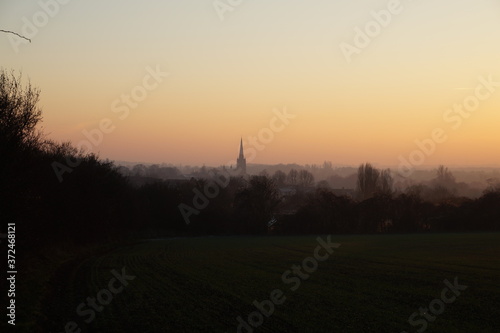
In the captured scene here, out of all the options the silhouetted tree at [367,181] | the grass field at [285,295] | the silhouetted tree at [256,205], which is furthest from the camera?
the silhouetted tree at [367,181]

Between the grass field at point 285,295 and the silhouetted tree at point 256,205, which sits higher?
the silhouetted tree at point 256,205

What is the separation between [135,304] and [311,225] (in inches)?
3228

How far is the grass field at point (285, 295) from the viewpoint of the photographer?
59.6 ft

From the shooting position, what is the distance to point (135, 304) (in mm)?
22469

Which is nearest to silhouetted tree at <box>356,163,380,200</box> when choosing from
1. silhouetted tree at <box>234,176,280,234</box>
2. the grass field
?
silhouetted tree at <box>234,176,280,234</box>

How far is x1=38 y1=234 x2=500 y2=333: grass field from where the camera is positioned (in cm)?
1817

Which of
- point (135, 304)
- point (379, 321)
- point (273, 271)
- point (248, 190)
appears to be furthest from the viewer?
point (248, 190)

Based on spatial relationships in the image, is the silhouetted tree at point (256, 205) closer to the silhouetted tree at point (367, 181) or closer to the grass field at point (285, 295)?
the silhouetted tree at point (367, 181)

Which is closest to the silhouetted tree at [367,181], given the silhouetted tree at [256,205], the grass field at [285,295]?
the silhouetted tree at [256,205]

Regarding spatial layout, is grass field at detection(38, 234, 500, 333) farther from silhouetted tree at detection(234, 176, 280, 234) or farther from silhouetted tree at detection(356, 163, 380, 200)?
silhouetted tree at detection(356, 163, 380, 200)

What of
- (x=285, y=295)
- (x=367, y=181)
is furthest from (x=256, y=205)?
(x=285, y=295)

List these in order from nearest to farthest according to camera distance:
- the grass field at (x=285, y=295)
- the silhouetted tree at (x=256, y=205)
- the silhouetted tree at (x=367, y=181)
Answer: the grass field at (x=285, y=295) < the silhouetted tree at (x=256, y=205) < the silhouetted tree at (x=367, y=181)

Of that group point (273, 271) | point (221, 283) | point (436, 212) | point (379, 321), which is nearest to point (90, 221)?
point (273, 271)

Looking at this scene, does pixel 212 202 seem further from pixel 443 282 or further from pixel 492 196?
pixel 443 282
